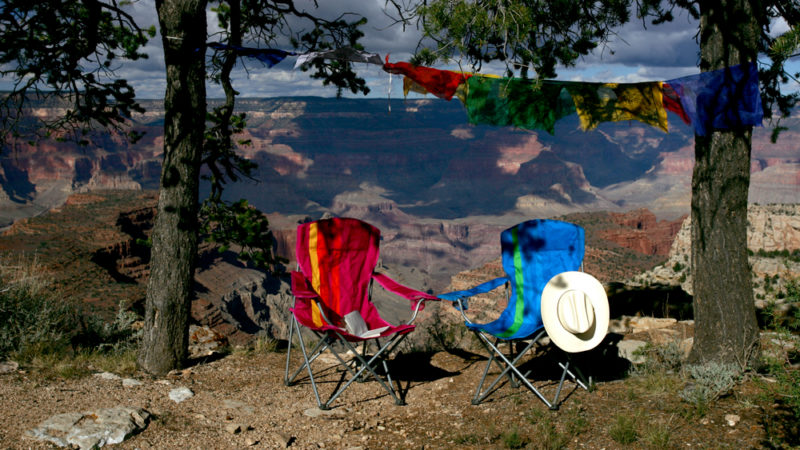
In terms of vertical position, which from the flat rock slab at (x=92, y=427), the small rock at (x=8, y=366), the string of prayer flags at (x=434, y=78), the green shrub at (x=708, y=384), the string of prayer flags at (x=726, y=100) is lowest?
the small rock at (x=8, y=366)

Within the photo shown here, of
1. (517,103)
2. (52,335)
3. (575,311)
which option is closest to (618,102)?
(517,103)

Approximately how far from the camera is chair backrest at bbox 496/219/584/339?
3734 millimetres

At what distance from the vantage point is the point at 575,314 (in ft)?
10.3

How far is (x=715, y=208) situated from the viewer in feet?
10.2

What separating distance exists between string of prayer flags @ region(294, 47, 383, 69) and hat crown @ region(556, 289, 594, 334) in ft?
8.75

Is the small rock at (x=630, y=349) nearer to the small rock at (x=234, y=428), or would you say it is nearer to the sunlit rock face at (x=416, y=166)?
the small rock at (x=234, y=428)

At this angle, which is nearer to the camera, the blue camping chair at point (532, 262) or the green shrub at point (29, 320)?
the blue camping chair at point (532, 262)

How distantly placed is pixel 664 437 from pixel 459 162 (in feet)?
469

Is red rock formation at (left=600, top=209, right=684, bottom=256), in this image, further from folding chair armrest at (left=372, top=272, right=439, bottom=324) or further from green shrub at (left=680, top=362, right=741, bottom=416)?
green shrub at (left=680, top=362, right=741, bottom=416)

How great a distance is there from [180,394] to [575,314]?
236cm

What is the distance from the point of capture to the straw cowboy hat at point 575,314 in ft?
10.3

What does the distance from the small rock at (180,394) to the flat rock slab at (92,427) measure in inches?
15.7

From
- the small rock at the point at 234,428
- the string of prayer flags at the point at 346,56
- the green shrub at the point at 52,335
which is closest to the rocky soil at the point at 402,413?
the small rock at the point at 234,428

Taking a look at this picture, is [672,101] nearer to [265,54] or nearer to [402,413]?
[402,413]
